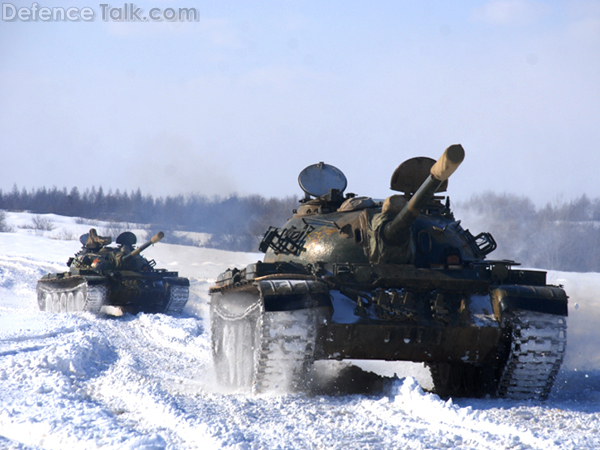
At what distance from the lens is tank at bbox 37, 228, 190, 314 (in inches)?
707

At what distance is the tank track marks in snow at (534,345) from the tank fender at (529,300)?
76 mm

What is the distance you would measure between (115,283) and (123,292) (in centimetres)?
34

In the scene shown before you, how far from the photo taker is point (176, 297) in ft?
62.1

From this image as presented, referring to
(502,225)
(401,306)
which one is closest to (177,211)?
(502,225)

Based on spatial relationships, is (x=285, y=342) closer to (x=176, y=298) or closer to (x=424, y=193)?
(x=424, y=193)

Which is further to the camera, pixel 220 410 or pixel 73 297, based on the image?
pixel 73 297

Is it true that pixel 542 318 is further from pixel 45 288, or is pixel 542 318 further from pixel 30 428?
pixel 45 288

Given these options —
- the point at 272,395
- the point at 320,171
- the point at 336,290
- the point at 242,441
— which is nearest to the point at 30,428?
the point at 242,441

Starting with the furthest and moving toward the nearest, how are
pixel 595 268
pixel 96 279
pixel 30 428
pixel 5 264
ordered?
pixel 595 268 < pixel 5 264 < pixel 96 279 < pixel 30 428

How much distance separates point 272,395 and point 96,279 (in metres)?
12.0

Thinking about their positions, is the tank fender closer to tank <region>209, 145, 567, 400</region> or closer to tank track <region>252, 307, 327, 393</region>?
tank <region>209, 145, 567, 400</region>

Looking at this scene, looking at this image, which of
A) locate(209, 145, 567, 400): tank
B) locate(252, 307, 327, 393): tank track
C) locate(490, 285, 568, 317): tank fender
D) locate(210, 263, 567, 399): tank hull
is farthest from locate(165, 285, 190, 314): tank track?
locate(490, 285, 568, 317): tank fender

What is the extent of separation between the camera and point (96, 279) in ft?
58.1

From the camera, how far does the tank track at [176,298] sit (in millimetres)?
18828
